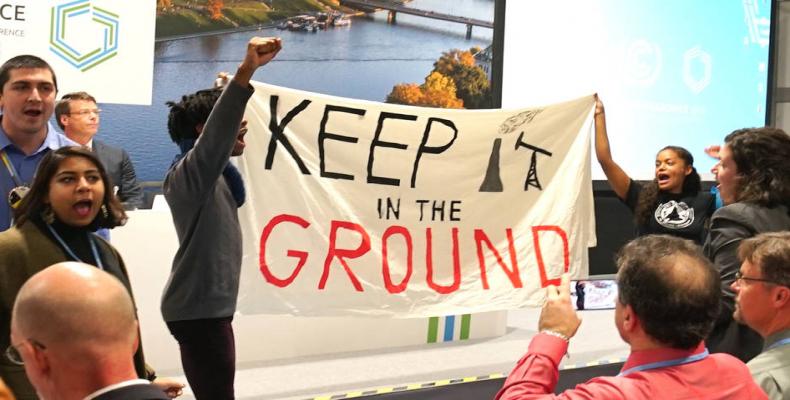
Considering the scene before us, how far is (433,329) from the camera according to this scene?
253 inches

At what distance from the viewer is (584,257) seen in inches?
208

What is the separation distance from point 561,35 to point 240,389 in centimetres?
452

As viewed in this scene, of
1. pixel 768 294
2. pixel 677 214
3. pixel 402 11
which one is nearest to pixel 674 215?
pixel 677 214

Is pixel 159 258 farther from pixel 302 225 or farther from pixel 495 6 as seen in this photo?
pixel 495 6

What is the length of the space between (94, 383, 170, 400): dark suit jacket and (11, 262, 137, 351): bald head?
2.9 inches

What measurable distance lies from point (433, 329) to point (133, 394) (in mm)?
5100

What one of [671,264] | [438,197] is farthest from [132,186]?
[671,264]

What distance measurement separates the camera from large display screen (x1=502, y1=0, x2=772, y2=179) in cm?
800

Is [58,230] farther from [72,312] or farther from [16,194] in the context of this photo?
[72,312]

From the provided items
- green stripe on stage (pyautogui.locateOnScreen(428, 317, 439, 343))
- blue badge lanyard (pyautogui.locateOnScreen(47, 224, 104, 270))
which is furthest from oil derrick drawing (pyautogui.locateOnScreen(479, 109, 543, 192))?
blue badge lanyard (pyautogui.locateOnScreen(47, 224, 104, 270))

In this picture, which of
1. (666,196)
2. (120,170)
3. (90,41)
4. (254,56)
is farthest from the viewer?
(120,170)

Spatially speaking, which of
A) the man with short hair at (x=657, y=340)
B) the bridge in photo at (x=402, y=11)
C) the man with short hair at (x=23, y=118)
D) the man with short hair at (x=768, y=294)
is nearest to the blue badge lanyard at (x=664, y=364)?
the man with short hair at (x=657, y=340)

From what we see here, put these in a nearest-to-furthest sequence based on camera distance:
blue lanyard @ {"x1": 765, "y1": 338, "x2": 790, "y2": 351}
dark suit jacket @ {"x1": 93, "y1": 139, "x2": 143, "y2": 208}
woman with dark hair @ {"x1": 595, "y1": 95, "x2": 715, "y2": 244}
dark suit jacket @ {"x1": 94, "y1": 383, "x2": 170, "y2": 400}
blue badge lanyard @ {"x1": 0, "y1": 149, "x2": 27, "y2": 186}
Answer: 1. dark suit jacket @ {"x1": 94, "y1": 383, "x2": 170, "y2": 400}
2. blue lanyard @ {"x1": 765, "y1": 338, "x2": 790, "y2": 351}
3. blue badge lanyard @ {"x1": 0, "y1": 149, "x2": 27, "y2": 186}
4. woman with dark hair @ {"x1": 595, "y1": 95, "x2": 715, "y2": 244}
5. dark suit jacket @ {"x1": 93, "y1": 139, "x2": 143, "y2": 208}

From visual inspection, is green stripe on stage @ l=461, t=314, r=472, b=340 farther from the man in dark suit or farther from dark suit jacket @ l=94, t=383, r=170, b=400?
dark suit jacket @ l=94, t=383, r=170, b=400
